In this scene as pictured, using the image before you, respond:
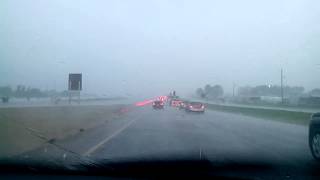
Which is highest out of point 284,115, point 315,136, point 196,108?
point 315,136

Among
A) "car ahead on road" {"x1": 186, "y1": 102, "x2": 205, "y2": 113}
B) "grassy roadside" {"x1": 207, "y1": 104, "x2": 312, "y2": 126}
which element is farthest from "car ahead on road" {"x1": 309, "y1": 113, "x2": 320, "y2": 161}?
"car ahead on road" {"x1": 186, "y1": 102, "x2": 205, "y2": 113}

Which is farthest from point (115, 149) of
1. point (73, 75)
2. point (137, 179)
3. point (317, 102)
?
point (317, 102)

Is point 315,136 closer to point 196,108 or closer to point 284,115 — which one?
point 284,115

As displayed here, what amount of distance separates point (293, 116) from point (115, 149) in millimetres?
32415

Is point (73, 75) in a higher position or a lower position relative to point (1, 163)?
higher

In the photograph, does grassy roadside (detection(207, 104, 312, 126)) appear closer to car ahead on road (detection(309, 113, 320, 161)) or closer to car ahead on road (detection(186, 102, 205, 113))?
car ahead on road (detection(186, 102, 205, 113))

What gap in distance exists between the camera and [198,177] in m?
8.92

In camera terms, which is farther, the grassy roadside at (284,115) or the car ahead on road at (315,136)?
the grassy roadside at (284,115)

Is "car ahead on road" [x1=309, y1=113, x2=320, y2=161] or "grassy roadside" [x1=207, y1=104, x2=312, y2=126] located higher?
"car ahead on road" [x1=309, y1=113, x2=320, y2=161]

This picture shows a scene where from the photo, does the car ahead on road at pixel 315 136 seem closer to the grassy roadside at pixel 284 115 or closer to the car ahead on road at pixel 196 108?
the grassy roadside at pixel 284 115

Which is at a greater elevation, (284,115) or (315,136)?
(315,136)

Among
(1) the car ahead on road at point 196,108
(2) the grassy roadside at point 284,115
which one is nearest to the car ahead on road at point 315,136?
(2) the grassy roadside at point 284,115

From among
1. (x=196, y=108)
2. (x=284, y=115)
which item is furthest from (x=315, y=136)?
(x=196, y=108)

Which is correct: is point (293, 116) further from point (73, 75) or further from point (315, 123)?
point (315, 123)
